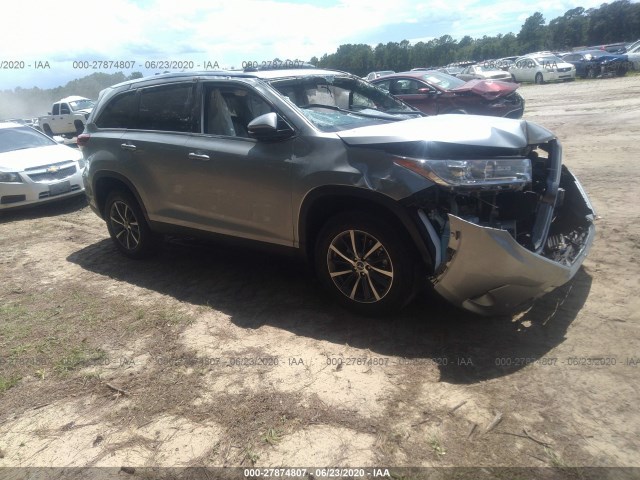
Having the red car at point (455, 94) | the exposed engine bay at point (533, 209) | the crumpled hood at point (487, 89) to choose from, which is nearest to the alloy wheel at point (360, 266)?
the exposed engine bay at point (533, 209)

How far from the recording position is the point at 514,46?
63.8 m

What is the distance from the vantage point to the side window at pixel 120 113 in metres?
5.41

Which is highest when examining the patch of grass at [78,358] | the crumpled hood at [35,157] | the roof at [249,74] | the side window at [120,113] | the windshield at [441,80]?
the roof at [249,74]

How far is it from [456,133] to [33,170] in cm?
757

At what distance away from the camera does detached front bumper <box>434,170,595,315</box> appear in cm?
311

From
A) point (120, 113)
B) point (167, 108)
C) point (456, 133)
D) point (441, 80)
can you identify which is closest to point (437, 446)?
point (456, 133)

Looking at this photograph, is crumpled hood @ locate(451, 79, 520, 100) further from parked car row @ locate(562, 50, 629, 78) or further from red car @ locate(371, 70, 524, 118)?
parked car row @ locate(562, 50, 629, 78)

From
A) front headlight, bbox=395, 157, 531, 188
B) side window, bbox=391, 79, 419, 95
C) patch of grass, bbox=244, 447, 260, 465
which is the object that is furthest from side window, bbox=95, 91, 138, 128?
side window, bbox=391, 79, 419, 95

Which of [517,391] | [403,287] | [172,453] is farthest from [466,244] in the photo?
Answer: [172,453]

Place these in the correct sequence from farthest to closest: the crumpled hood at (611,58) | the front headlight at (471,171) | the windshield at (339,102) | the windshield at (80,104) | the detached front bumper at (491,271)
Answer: the crumpled hood at (611,58), the windshield at (80,104), the windshield at (339,102), the front headlight at (471,171), the detached front bumper at (491,271)

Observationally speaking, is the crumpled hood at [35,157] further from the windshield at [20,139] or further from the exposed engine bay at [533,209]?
the exposed engine bay at [533,209]

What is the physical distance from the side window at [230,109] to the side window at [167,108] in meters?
0.23

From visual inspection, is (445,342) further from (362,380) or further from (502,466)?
(502,466)

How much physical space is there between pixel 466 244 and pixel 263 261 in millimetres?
2692
